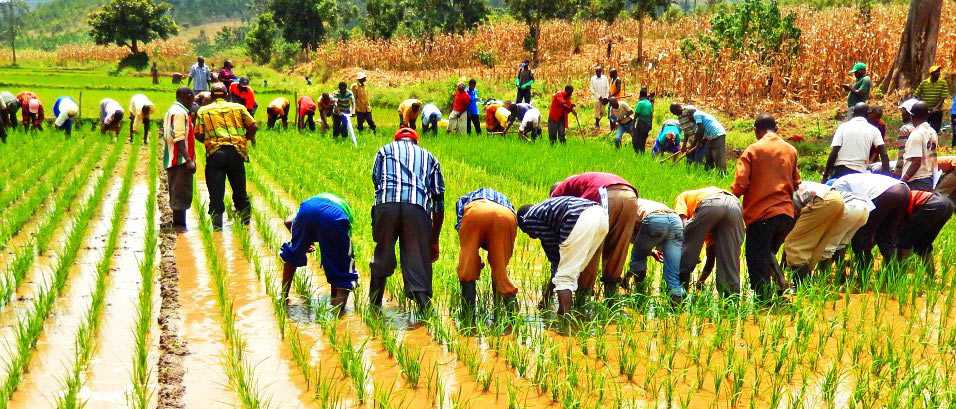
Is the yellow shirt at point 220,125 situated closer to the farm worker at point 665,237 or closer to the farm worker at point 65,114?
the farm worker at point 665,237

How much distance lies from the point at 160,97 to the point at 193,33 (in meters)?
94.6

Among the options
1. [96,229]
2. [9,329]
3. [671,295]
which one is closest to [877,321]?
[671,295]

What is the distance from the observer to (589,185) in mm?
5781

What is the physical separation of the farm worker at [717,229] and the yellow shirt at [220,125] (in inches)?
176

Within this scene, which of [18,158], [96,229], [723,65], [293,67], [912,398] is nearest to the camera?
[912,398]

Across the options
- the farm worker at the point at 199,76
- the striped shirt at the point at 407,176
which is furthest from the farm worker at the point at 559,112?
the striped shirt at the point at 407,176

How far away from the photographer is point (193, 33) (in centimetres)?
11312

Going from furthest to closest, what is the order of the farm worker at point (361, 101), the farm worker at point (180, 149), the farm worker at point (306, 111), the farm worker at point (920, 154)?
1. the farm worker at point (306, 111)
2. the farm worker at point (361, 101)
3. the farm worker at point (180, 149)
4. the farm worker at point (920, 154)

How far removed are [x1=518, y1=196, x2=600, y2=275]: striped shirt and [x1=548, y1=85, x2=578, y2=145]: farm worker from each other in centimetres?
922

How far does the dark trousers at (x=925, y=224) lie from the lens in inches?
259

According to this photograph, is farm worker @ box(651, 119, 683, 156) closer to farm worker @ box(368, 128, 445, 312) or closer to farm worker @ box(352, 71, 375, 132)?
farm worker @ box(352, 71, 375, 132)

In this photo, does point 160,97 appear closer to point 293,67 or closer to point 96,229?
point 293,67

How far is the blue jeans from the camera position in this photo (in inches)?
235

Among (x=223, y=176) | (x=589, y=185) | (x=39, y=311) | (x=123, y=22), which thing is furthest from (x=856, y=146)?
(x=123, y=22)
